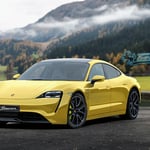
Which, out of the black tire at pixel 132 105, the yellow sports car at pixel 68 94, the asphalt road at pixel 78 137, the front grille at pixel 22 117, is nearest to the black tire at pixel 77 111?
the yellow sports car at pixel 68 94

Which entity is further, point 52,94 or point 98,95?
point 98,95

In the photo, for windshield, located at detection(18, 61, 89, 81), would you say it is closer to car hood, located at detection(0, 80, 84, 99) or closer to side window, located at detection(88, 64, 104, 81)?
side window, located at detection(88, 64, 104, 81)

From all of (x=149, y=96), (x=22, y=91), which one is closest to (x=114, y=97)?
(x=22, y=91)

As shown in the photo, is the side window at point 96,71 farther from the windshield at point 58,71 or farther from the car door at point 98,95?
the windshield at point 58,71

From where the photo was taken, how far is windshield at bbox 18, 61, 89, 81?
10133 millimetres

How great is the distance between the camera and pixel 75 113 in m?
9.48

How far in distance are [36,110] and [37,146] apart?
2310 millimetres

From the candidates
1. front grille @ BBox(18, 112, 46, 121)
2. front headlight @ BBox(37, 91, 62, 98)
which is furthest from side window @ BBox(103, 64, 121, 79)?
front grille @ BBox(18, 112, 46, 121)

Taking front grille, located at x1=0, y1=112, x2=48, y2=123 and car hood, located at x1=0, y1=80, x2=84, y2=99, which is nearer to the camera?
front grille, located at x1=0, y1=112, x2=48, y2=123

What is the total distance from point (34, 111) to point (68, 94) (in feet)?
2.36

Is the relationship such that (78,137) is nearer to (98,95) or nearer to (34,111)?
(34,111)

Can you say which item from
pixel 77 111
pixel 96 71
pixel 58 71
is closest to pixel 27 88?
pixel 77 111

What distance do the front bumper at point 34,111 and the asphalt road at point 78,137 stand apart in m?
0.18

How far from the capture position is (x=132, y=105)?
38.6 feet
